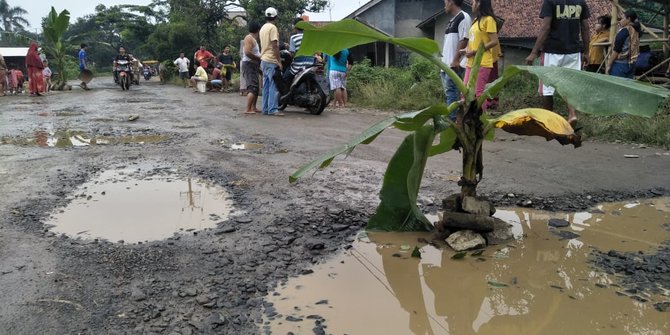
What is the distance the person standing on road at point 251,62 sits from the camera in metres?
7.67

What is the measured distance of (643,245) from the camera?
2.37 metres

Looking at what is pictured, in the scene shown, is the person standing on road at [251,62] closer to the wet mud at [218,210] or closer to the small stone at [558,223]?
the wet mud at [218,210]

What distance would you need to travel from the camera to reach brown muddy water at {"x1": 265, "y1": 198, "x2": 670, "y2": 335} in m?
1.72

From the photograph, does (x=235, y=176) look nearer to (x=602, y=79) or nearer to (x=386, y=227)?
(x=386, y=227)

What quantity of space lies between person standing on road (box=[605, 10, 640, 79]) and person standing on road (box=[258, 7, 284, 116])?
4.84 meters

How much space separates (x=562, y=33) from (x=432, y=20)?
1631cm

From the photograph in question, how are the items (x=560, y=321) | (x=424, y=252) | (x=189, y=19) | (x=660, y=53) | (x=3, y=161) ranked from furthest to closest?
(x=189, y=19)
(x=660, y=53)
(x=3, y=161)
(x=424, y=252)
(x=560, y=321)

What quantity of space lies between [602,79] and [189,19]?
25183 millimetres

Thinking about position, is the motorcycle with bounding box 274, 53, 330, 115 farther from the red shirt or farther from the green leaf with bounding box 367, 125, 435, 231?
the red shirt

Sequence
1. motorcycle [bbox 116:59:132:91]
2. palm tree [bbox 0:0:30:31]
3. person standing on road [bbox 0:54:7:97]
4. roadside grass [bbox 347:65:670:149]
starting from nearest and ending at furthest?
1. roadside grass [bbox 347:65:670:149]
2. person standing on road [bbox 0:54:7:97]
3. motorcycle [bbox 116:59:132:91]
4. palm tree [bbox 0:0:30:31]

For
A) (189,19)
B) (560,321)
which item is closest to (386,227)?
(560,321)

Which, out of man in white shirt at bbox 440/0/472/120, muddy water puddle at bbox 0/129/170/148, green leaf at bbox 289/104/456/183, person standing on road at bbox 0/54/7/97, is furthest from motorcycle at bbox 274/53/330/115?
person standing on road at bbox 0/54/7/97

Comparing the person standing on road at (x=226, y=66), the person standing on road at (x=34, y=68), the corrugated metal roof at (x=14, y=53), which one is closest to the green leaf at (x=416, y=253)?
the person standing on road at (x=226, y=66)

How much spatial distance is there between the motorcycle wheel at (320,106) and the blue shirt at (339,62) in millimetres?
1226
